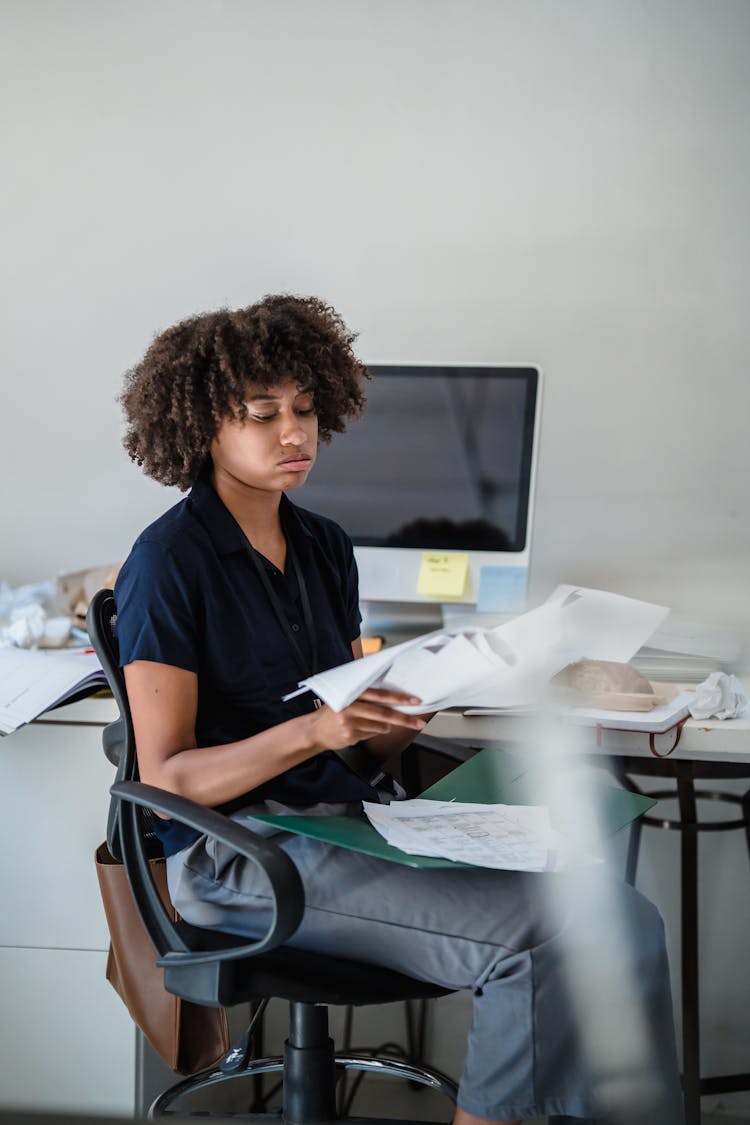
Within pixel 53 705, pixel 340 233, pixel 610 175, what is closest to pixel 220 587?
pixel 53 705

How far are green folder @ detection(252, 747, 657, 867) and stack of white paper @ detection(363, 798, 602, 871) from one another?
0.9 inches

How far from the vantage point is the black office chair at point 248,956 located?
105 centimetres

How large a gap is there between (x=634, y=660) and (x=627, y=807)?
43cm

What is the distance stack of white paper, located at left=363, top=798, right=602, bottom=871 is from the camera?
3.62 feet

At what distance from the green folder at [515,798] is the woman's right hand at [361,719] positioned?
89mm

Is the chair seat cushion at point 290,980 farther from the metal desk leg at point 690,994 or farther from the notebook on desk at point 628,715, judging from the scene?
the metal desk leg at point 690,994

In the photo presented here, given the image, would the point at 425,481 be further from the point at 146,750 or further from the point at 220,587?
the point at 146,750

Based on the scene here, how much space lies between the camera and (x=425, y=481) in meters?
1.88

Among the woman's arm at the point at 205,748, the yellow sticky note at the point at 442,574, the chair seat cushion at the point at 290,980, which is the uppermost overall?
the yellow sticky note at the point at 442,574

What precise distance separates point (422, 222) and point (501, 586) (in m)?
0.77

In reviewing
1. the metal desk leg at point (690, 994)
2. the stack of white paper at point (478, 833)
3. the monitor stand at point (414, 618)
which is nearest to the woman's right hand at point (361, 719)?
the stack of white paper at point (478, 833)

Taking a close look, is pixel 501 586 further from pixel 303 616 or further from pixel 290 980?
pixel 290 980

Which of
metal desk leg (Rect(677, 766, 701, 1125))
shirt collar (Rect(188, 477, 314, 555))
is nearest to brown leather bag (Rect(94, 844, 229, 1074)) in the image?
shirt collar (Rect(188, 477, 314, 555))

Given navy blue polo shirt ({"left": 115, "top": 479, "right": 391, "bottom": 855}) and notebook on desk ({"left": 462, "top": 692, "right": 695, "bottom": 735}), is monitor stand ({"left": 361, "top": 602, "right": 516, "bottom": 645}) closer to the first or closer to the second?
notebook on desk ({"left": 462, "top": 692, "right": 695, "bottom": 735})
